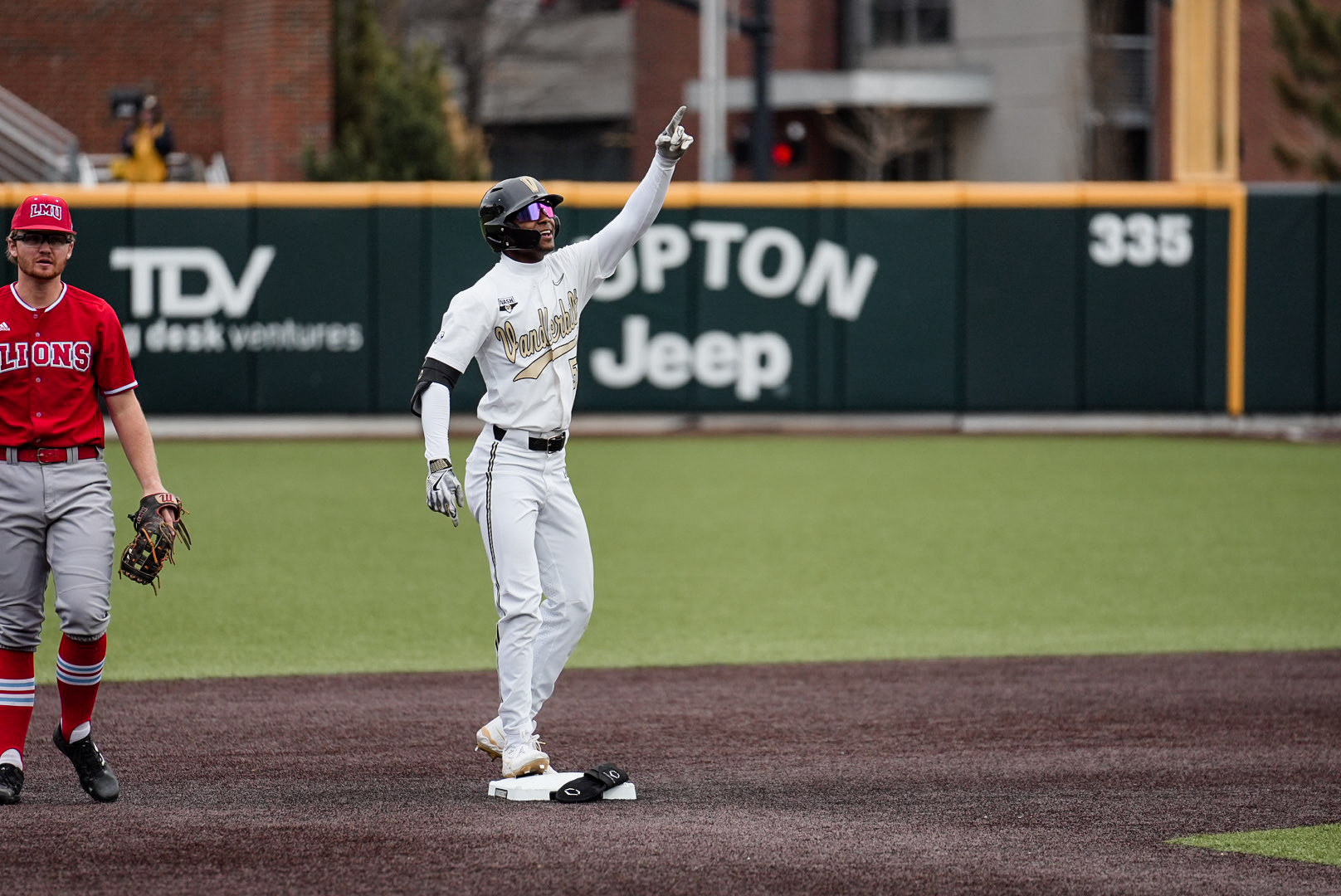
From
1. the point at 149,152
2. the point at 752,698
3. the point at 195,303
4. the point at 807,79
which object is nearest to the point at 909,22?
the point at 807,79

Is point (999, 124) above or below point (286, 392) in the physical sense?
above

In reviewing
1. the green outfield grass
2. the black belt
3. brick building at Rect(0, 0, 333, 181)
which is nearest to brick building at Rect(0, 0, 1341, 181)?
brick building at Rect(0, 0, 333, 181)

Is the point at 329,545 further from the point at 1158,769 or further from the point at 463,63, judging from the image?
the point at 463,63

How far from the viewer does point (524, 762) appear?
5.70 meters

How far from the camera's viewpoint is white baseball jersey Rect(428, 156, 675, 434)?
5.86 metres

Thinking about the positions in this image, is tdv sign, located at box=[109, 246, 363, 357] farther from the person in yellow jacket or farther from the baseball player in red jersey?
the baseball player in red jersey

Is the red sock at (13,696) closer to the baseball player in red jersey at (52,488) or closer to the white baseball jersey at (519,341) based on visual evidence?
the baseball player in red jersey at (52,488)

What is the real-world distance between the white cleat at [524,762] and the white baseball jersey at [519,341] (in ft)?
3.45

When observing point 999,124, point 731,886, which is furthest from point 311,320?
point 999,124

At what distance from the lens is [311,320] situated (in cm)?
1838

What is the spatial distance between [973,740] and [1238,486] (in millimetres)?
8750

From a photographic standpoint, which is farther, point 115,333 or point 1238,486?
point 1238,486

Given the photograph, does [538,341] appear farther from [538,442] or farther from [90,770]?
[90,770]

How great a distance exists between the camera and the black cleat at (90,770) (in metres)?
5.57
